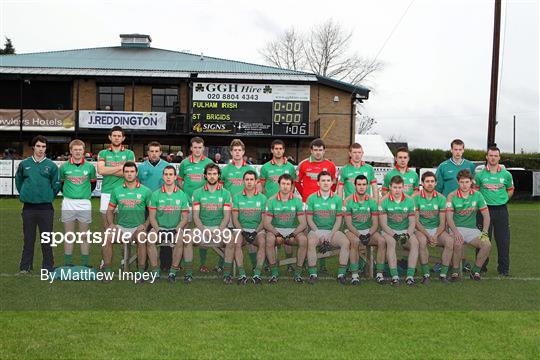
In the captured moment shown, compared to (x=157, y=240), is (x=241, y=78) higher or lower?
higher

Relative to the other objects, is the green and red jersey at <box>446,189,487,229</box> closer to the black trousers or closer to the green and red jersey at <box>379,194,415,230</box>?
the green and red jersey at <box>379,194,415,230</box>

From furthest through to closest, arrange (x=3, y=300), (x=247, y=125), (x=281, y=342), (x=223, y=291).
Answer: (x=247, y=125), (x=223, y=291), (x=3, y=300), (x=281, y=342)

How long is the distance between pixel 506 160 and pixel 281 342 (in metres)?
25.4

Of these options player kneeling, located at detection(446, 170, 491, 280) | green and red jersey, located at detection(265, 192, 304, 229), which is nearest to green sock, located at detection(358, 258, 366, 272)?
green and red jersey, located at detection(265, 192, 304, 229)

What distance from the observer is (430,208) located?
7895 millimetres

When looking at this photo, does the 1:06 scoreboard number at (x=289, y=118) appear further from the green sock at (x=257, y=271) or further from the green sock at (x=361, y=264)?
the green sock at (x=257, y=271)

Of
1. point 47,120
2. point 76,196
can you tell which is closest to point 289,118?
point 47,120


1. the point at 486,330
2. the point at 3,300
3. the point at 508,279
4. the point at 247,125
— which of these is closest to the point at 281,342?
the point at 486,330

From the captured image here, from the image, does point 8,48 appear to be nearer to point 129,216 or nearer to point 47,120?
point 47,120

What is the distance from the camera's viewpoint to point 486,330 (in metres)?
5.36

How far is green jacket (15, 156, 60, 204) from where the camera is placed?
7777 mm

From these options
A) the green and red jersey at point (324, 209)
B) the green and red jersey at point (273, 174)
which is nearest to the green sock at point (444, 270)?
the green and red jersey at point (324, 209)

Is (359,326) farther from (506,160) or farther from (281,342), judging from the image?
(506,160)

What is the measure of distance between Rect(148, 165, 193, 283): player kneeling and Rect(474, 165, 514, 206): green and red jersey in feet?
13.9
